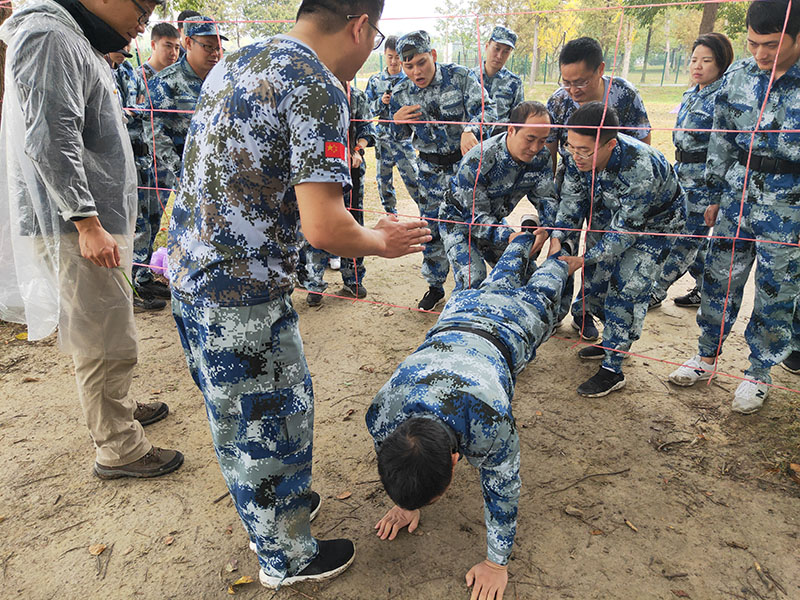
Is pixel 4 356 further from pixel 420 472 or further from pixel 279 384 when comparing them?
pixel 420 472

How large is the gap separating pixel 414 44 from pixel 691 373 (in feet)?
10.3

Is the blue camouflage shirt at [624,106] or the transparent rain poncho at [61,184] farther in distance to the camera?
the blue camouflage shirt at [624,106]

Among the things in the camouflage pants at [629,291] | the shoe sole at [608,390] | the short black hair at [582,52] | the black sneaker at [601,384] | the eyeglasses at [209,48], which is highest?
the eyeglasses at [209,48]

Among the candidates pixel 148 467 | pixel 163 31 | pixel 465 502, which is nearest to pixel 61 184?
pixel 148 467

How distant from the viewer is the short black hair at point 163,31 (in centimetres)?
474

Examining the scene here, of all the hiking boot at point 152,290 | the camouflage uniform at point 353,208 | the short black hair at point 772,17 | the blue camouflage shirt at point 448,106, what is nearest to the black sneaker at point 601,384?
the short black hair at point 772,17

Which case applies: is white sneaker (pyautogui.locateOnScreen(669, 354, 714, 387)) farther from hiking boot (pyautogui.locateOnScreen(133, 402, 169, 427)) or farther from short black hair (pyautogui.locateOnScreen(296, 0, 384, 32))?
hiking boot (pyautogui.locateOnScreen(133, 402, 169, 427))

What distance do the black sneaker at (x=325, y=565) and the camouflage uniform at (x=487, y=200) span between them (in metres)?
1.83

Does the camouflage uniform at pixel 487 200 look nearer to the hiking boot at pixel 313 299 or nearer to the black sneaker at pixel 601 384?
the black sneaker at pixel 601 384

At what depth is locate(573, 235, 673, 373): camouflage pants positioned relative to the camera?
3.08 meters

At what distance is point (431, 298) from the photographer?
436 centimetres

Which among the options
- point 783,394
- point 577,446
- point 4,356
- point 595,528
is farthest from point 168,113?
point 783,394

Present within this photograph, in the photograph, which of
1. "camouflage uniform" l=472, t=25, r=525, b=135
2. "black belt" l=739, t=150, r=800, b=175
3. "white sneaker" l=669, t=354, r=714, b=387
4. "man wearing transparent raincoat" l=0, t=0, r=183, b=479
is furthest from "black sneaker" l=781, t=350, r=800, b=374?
"man wearing transparent raincoat" l=0, t=0, r=183, b=479

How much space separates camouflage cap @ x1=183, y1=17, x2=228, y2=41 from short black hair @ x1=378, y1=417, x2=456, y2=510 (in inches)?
143
